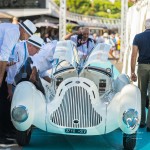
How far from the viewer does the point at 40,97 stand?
6.63 m

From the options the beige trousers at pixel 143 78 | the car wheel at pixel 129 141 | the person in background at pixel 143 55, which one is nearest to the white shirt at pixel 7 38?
the car wheel at pixel 129 141

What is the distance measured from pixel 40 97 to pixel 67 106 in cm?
47

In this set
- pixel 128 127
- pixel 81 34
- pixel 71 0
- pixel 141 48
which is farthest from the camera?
pixel 71 0

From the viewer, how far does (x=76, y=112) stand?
635 cm

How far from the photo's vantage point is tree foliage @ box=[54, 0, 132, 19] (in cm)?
10750

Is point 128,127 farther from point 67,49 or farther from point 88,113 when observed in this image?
point 67,49

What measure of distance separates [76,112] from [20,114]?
0.78m

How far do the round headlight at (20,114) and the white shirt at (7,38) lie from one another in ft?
2.36

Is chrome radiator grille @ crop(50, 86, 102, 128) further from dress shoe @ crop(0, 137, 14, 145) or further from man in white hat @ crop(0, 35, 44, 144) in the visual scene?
man in white hat @ crop(0, 35, 44, 144)

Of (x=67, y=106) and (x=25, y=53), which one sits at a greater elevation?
(x=25, y=53)

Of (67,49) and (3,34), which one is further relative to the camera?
(67,49)

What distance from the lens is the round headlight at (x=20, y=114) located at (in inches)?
249

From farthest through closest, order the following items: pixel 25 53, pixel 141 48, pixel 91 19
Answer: pixel 91 19 < pixel 141 48 < pixel 25 53

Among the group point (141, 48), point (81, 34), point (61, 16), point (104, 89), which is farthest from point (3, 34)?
point (61, 16)
